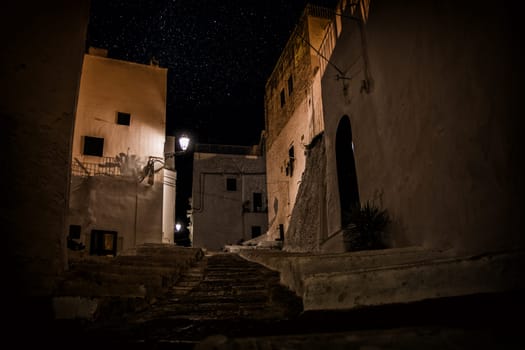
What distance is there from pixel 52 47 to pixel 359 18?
6.23m

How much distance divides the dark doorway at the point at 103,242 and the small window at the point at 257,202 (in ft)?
46.3

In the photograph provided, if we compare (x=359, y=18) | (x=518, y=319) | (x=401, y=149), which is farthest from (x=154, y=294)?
(x=359, y=18)

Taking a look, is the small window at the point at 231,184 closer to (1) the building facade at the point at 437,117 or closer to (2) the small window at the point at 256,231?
(2) the small window at the point at 256,231

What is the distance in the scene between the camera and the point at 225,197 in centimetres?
2630

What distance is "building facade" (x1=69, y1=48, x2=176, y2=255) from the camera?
44.9ft

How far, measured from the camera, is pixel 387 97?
6129 mm

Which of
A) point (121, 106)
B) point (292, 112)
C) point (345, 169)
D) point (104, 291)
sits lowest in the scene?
point (104, 291)

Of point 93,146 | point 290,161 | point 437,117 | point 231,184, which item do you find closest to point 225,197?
point 231,184

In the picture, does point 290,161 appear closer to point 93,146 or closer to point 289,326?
point 93,146

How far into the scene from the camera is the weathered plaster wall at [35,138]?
9.28 feet

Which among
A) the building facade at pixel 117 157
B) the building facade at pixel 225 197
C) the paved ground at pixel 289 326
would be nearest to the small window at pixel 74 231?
the building facade at pixel 117 157

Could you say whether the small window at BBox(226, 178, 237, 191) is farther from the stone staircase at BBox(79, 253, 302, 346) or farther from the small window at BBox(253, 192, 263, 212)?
the stone staircase at BBox(79, 253, 302, 346)

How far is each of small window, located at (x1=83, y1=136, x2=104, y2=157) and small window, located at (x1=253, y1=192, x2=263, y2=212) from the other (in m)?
14.2

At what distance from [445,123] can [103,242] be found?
42.6 feet
